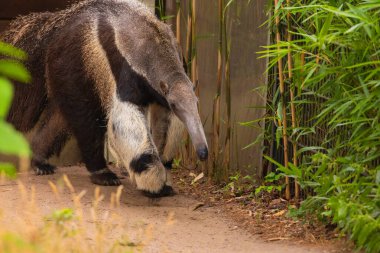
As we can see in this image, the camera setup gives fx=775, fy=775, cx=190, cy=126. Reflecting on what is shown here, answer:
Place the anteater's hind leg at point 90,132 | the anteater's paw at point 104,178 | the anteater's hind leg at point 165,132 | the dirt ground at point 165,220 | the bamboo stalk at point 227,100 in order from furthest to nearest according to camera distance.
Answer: the bamboo stalk at point 227,100
the anteater's paw at point 104,178
the anteater's hind leg at point 90,132
the anteater's hind leg at point 165,132
the dirt ground at point 165,220

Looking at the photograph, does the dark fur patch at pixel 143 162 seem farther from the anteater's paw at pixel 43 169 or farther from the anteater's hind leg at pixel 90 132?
the anteater's paw at pixel 43 169

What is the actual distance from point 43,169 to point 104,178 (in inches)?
32.3

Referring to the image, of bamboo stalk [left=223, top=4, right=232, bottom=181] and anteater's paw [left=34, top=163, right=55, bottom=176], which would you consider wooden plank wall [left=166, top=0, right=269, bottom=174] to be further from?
anteater's paw [left=34, top=163, right=55, bottom=176]

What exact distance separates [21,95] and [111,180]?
126cm

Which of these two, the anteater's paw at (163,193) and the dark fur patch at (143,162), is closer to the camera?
the dark fur patch at (143,162)

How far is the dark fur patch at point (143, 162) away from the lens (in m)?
5.72

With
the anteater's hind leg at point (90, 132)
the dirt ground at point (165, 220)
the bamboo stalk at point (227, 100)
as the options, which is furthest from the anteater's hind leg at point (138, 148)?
the bamboo stalk at point (227, 100)

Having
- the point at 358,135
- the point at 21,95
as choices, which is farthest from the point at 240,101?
the point at 358,135

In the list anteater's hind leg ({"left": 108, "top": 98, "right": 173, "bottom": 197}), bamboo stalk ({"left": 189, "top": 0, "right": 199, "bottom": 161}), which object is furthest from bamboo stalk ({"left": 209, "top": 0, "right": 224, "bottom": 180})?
anteater's hind leg ({"left": 108, "top": 98, "right": 173, "bottom": 197})

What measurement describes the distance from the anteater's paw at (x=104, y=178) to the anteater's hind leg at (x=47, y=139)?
73 cm

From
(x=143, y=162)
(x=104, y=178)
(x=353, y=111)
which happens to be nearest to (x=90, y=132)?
(x=104, y=178)

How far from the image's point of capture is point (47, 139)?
716 cm

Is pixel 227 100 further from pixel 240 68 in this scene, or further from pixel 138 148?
pixel 138 148

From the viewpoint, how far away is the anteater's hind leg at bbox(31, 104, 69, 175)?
23.2ft
